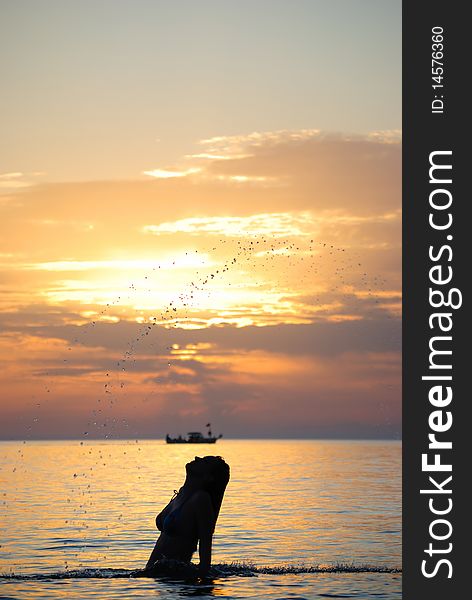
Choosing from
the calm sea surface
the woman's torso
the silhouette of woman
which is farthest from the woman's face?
the calm sea surface

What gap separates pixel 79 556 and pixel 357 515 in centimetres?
1835

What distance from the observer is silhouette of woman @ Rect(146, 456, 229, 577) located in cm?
1845

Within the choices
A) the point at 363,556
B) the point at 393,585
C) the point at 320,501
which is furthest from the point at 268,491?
the point at 393,585

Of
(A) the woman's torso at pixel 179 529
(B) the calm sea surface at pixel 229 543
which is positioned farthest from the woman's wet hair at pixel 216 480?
(B) the calm sea surface at pixel 229 543

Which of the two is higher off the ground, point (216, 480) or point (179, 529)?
point (216, 480)

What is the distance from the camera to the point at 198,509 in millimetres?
18422

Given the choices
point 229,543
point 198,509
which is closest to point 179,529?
point 198,509

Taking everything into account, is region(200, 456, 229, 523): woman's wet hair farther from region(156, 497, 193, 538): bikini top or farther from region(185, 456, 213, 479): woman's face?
region(156, 497, 193, 538): bikini top

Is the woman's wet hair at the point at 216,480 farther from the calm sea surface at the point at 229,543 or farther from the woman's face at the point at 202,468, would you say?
the calm sea surface at the point at 229,543

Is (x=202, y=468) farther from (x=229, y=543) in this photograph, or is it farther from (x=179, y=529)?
(x=229, y=543)

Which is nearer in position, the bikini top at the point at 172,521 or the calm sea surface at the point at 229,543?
the bikini top at the point at 172,521

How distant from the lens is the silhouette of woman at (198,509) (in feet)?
60.5

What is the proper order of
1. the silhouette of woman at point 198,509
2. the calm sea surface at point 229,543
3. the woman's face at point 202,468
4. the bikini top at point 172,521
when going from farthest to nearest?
the calm sea surface at point 229,543
the woman's face at point 202,468
the bikini top at point 172,521
the silhouette of woman at point 198,509

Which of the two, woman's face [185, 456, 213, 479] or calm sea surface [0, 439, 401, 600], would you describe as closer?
woman's face [185, 456, 213, 479]
